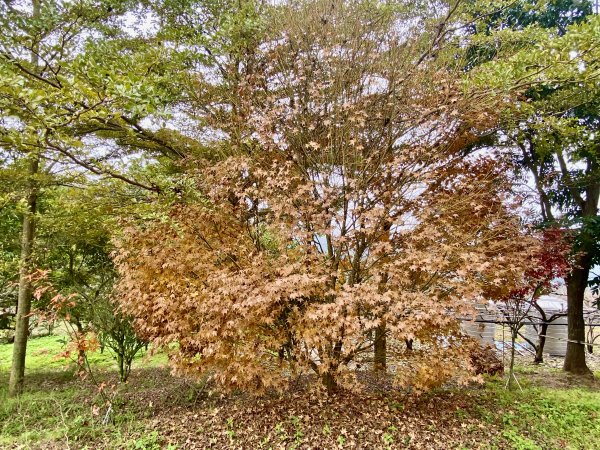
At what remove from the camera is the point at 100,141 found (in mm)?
6859

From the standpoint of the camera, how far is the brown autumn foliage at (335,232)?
13.2 feet

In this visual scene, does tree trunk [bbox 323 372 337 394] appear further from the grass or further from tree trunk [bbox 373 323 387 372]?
the grass

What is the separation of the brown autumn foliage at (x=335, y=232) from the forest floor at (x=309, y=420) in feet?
1.63

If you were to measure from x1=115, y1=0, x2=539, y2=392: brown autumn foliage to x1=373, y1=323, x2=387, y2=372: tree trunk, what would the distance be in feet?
0.15

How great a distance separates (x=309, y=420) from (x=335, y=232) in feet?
7.84

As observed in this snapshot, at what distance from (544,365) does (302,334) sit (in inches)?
279

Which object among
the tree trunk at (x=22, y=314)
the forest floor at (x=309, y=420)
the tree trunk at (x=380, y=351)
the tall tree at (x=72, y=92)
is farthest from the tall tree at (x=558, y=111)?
the tree trunk at (x=22, y=314)

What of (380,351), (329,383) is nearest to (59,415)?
(329,383)

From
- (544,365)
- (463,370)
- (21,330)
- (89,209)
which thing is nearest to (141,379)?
(21,330)

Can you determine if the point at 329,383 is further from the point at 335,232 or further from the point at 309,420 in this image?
the point at 335,232

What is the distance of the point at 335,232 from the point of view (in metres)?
4.41

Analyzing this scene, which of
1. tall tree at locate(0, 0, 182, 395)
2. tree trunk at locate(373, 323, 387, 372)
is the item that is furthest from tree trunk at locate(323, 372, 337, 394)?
tall tree at locate(0, 0, 182, 395)

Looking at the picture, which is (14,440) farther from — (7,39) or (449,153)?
(449,153)

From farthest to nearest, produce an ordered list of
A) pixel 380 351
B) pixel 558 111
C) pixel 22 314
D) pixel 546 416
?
pixel 22 314 < pixel 558 111 < pixel 380 351 < pixel 546 416
